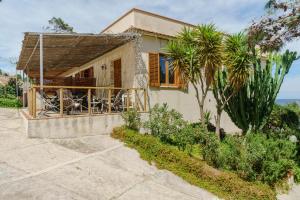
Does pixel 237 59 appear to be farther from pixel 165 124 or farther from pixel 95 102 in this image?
pixel 95 102

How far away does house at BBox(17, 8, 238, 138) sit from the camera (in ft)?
34.9

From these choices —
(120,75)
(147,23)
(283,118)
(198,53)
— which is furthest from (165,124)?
(283,118)

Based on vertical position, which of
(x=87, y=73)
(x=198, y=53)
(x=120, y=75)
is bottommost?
(x=120, y=75)

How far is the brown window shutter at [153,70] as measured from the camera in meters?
13.1

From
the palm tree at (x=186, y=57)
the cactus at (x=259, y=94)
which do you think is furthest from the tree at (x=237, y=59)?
the cactus at (x=259, y=94)

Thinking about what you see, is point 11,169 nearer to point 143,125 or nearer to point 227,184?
point 143,125

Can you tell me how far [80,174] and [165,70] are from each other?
7545 millimetres

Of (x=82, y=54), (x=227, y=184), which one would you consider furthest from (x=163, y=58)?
(x=227, y=184)

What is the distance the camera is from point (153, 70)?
1315 cm

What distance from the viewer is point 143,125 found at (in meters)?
11.3

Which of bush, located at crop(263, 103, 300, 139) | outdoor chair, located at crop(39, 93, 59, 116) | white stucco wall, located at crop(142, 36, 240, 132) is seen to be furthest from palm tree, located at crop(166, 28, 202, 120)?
bush, located at crop(263, 103, 300, 139)

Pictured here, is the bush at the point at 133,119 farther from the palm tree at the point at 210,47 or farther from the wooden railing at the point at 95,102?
the palm tree at the point at 210,47

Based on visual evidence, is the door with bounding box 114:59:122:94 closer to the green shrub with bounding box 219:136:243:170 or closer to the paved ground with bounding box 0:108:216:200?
the paved ground with bounding box 0:108:216:200

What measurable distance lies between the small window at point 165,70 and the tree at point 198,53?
1957 millimetres
